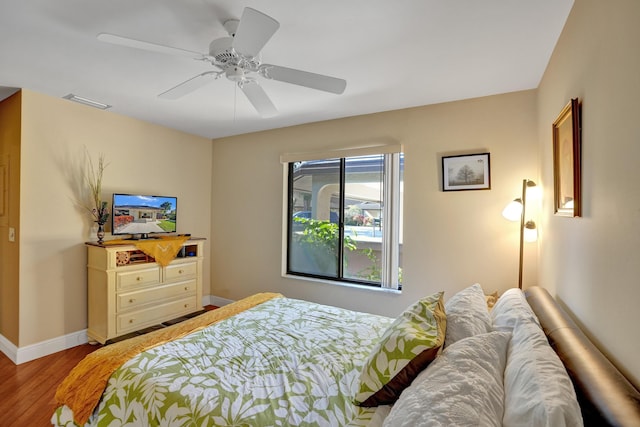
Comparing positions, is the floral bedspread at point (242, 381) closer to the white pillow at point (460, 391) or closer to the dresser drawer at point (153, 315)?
the white pillow at point (460, 391)

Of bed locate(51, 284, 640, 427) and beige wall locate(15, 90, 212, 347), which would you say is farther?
beige wall locate(15, 90, 212, 347)

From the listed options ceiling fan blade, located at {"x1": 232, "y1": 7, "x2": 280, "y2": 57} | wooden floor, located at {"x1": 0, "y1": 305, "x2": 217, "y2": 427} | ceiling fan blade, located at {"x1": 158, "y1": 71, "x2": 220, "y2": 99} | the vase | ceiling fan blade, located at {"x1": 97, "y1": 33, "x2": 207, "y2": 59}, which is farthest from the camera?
the vase

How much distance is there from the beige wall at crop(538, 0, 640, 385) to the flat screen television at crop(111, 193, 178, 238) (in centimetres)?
376

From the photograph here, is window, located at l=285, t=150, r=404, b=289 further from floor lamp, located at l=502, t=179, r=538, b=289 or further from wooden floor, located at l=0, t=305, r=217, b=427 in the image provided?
wooden floor, located at l=0, t=305, r=217, b=427

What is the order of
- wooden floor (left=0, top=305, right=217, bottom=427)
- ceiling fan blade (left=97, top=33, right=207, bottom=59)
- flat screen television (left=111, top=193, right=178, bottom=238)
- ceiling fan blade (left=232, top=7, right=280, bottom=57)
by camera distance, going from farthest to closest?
flat screen television (left=111, top=193, right=178, bottom=238)
wooden floor (left=0, top=305, right=217, bottom=427)
ceiling fan blade (left=97, top=33, right=207, bottom=59)
ceiling fan blade (left=232, top=7, right=280, bottom=57)

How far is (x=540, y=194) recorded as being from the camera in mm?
2488

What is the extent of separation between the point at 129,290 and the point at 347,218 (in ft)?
7.85

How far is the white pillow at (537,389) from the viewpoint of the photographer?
2.42ft

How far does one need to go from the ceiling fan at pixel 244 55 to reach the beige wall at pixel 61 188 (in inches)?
65.6

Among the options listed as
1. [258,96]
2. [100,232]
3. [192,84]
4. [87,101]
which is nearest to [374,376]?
[258,96]

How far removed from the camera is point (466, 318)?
58.0 inches

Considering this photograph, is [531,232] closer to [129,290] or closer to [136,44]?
[136,44]

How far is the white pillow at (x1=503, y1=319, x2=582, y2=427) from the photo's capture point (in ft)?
2.42

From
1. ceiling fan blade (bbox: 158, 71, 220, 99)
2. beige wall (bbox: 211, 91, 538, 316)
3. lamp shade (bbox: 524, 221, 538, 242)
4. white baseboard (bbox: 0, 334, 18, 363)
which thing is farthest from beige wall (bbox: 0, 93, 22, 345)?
lamp shade (bbox: 524, 221, 538, 242)
